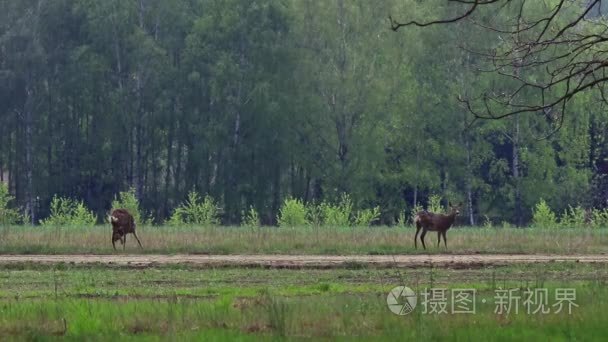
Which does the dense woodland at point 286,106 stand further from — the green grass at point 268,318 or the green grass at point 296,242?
A: the green grass at point 268,318

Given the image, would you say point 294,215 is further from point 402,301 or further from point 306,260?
point 402,301

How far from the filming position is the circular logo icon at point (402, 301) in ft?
50.7

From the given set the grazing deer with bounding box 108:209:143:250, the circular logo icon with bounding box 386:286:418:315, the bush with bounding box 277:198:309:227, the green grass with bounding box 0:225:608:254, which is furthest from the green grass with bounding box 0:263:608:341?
the bush with bounding box 277:198:309:227

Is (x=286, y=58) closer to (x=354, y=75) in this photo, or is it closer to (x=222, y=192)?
(x=354, y=75)

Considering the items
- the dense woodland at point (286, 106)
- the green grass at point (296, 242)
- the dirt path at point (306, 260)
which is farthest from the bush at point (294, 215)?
the dirt path at point (306, 260)

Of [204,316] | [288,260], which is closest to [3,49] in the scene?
[288,260]

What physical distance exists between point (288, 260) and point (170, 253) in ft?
16.0

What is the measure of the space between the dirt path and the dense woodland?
31830 millimetres

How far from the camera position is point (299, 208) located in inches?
1932

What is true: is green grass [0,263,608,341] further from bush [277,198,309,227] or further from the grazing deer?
bush [277,198,309,227]

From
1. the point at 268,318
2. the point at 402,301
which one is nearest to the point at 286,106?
the point at 402,301

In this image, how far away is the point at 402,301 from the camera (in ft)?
52.3

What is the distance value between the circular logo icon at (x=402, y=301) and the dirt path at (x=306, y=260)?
30.3 feet

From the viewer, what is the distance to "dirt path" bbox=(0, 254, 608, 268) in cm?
2714
